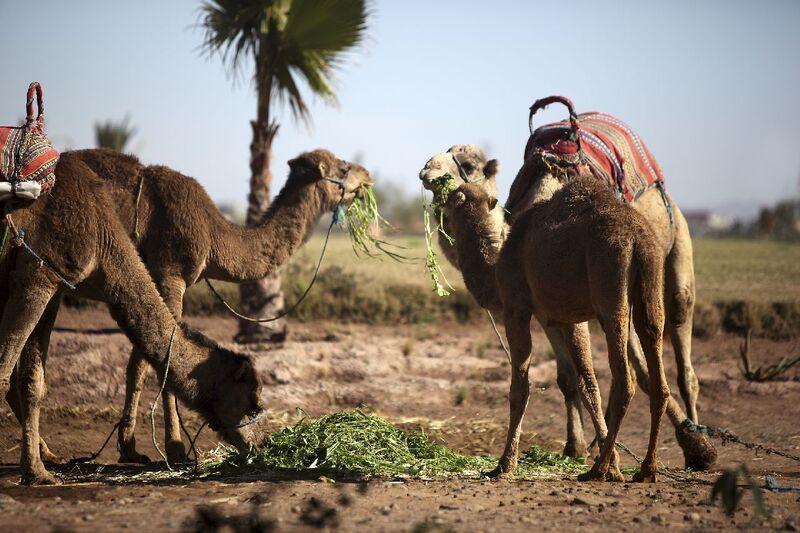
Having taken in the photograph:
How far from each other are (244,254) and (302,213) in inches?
34.5

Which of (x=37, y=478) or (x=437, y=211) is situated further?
(x=437, y=211)

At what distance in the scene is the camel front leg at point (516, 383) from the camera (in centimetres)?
720

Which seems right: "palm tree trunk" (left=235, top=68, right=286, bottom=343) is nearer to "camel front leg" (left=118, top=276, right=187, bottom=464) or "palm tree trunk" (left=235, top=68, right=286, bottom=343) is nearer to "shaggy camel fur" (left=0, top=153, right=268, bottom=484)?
"camel front leg" (left=118, top=276, right=187, bottom=464)

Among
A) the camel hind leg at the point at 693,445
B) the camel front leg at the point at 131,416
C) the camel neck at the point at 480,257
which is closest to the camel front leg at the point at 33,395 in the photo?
the camel front leg at the point at 131,416

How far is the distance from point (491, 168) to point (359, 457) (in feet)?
10.1

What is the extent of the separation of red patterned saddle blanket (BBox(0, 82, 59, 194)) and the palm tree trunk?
6259 mm

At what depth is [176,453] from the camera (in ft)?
27.5

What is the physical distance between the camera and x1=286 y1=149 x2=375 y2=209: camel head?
1012cm

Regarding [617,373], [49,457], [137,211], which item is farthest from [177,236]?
[617,373]

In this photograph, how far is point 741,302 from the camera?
15.9 m

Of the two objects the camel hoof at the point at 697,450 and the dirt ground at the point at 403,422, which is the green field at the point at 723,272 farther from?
the camel hoof at the point at 697,450

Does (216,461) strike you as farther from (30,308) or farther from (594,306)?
(594,306)

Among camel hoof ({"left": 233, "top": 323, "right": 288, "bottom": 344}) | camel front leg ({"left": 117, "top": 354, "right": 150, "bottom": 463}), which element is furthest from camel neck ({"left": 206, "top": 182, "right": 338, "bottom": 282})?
camel hoof ({"left": 233, "top": 323, "right": 288, "bottom": 344})

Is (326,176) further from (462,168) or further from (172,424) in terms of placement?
(172,424)
